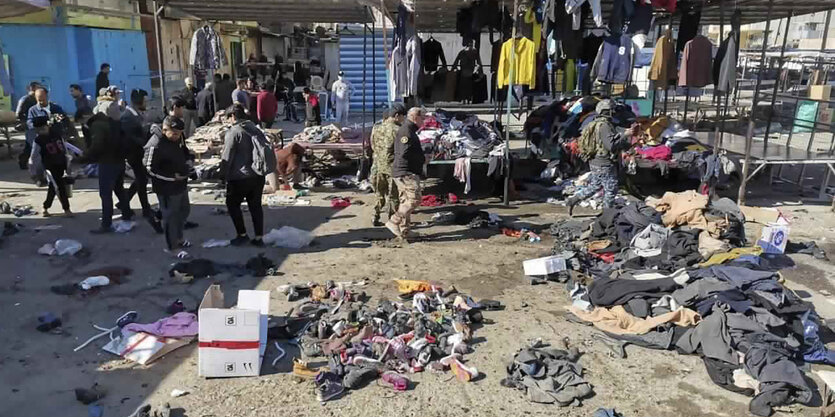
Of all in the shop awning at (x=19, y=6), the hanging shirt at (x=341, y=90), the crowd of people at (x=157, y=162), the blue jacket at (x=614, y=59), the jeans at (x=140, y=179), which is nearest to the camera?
the crowd of people at (x=157, y=162)

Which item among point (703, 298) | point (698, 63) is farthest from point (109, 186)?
point (698, 63)

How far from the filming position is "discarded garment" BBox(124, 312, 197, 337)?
5.71 m

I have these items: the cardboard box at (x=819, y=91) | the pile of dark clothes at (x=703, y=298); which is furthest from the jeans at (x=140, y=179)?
the cardboard box at (x=819, y=91)

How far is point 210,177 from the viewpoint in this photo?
1227 cm

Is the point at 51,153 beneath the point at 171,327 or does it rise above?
above

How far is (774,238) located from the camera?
8.19 meters

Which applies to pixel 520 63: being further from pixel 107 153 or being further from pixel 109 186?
pixel 109 186

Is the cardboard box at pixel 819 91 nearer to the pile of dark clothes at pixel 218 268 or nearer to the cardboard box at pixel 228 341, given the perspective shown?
the pile of dark clothes at pixel 218 268

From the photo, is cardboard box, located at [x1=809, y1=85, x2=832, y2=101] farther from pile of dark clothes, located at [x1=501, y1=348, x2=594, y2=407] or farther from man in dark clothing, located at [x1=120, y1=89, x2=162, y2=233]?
man in dark clothing, located at [x1=120, y1=89, x2=162, y2=233]

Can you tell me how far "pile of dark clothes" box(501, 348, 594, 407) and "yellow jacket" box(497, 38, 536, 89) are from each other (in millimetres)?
6039

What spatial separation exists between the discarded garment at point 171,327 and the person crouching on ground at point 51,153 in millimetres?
4278

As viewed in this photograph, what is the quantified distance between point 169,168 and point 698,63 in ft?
30.0

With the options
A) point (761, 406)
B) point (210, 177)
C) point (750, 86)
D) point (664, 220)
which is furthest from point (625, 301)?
point (750, 86)

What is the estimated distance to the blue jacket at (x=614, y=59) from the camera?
11.2 m
